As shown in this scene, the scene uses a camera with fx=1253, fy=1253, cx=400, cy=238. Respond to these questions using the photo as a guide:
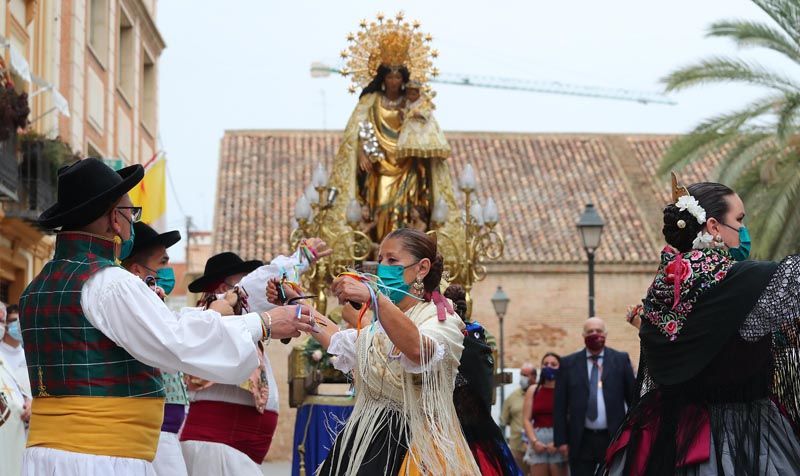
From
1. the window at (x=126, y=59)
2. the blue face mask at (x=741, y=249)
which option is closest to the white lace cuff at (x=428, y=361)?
the blue face mask at (x=741, y=249)

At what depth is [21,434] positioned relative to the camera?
10383mm

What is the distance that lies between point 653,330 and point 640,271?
1080 inches

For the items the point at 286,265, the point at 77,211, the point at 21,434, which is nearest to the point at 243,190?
the point at 21,434

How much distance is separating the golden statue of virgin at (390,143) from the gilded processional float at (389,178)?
10 mm

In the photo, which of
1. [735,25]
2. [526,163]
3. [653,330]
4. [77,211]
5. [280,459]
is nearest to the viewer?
[77,211]

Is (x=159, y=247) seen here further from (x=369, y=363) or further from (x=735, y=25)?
(x=735, y=25)

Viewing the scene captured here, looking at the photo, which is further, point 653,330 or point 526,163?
point 526,163

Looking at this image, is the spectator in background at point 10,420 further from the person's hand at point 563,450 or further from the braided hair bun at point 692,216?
the braided hair bun at point 692,216

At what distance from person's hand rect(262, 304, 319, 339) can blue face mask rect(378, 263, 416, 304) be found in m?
0.58

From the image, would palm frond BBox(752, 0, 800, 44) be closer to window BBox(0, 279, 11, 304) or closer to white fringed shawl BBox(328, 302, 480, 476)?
window BBox(0, 279, 11, 304)

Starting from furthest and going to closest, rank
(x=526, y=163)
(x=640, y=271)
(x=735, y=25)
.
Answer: (x=526, y=163) < (x=640, y=271) < (x=735, y=25)

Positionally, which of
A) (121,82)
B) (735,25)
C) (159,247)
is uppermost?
(121,82)

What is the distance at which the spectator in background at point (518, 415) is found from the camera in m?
17.0

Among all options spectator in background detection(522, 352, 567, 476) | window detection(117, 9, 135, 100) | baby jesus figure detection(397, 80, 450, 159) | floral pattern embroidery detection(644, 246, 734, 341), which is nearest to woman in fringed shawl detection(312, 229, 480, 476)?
floral pattern embroidery detection(644, 246, 734, 341)
